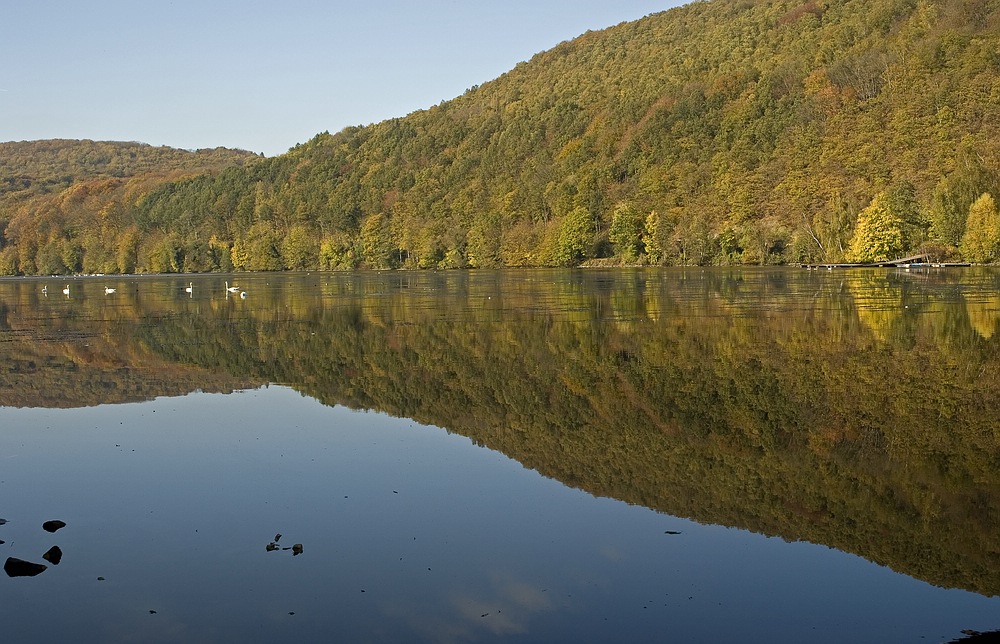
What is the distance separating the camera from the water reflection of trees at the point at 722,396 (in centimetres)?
955

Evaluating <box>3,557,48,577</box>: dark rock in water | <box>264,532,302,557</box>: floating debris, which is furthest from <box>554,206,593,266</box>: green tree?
<box>3,557,48,577</box>: dark rock in water

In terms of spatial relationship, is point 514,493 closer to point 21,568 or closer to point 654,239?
point 21,568

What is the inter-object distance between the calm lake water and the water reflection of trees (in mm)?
69

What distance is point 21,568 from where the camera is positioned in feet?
26.6

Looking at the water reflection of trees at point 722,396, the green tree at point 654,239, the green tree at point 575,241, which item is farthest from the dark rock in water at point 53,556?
the green tree at point 575,241

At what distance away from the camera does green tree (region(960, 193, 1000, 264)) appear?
7000 centimetres

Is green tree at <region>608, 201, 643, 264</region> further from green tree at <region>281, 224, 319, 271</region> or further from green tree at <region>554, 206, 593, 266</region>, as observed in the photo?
green tree at <region>281, 224, 319, 271</region>

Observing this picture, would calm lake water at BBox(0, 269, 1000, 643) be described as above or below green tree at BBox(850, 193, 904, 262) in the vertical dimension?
below

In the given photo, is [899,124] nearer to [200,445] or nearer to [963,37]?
[963,37]

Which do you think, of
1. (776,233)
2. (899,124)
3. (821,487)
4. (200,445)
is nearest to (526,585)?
(821,487)

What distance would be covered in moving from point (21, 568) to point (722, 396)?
10.8 m

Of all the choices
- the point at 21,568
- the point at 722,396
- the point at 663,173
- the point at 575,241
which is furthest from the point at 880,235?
the point at 21,568

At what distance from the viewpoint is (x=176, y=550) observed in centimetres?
867

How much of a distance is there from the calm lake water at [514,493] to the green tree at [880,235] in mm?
62316
